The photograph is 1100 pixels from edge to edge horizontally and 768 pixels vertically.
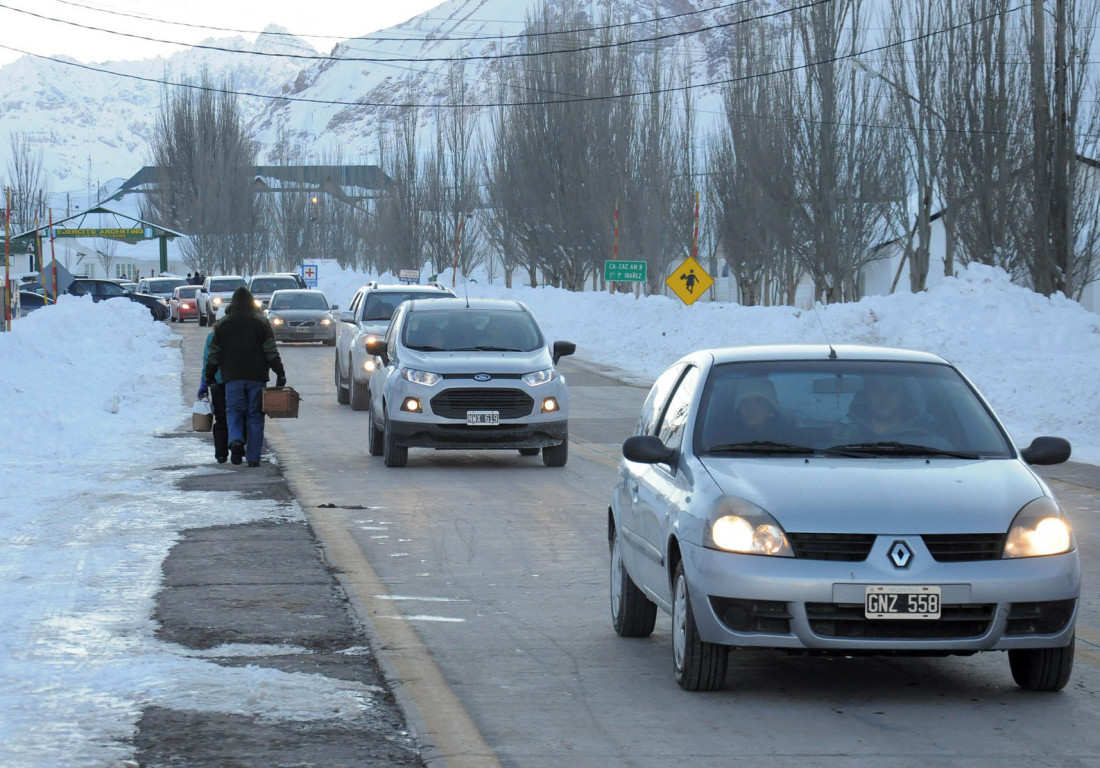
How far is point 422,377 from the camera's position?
16.9 m

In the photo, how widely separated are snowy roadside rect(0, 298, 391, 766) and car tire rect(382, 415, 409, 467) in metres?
1.94

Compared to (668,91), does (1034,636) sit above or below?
below

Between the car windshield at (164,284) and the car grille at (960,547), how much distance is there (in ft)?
220

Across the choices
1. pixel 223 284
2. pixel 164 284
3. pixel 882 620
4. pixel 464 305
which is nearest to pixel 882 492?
pixel 882 620

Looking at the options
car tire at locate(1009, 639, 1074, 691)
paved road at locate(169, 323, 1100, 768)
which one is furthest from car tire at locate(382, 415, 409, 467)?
car tire at locate(1009, 639, 1074, 691)

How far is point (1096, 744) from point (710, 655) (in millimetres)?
1519

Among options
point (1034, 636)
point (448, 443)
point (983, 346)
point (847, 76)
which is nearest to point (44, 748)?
point (1034, 636)

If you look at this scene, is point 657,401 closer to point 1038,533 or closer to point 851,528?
point 851,528

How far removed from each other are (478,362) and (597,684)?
10002mm

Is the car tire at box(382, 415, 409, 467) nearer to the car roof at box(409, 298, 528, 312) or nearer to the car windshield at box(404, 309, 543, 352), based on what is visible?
the car windshield at box(404, 309, 543, 352)

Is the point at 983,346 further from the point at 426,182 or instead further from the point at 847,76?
the point at 426,182

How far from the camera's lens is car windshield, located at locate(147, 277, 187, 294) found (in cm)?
7144

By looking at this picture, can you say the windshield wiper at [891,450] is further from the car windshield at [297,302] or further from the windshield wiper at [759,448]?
the car windshield at [297,302]

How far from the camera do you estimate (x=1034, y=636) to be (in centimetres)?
659
